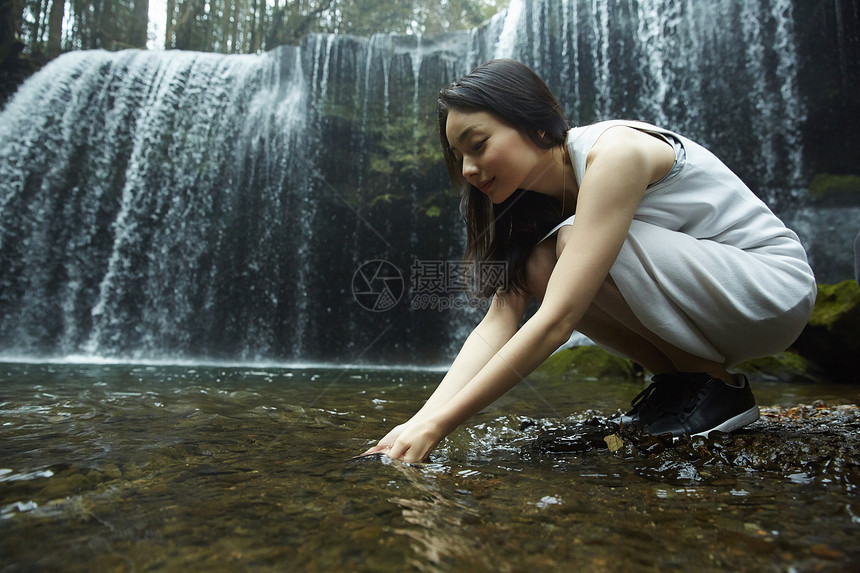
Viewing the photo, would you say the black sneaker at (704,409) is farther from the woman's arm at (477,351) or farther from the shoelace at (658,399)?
the woman's arm at (477,351)

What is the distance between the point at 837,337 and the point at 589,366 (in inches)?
72.8

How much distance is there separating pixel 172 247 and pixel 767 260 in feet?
27.8

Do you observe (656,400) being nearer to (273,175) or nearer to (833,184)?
(833,184)

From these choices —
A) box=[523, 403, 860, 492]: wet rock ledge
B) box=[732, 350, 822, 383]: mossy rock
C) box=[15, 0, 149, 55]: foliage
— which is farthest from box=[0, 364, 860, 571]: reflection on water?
box=[15, 0, 149, 55]: foliage

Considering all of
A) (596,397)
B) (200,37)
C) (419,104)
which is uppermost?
(200,37)

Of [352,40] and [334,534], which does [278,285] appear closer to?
[352,40]

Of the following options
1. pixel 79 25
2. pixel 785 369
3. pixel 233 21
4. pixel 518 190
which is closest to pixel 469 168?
pixel 518 190

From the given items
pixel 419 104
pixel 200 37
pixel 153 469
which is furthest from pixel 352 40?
pixel 153 469

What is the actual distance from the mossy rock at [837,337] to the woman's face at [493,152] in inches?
156

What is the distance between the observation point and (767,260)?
1.38 m

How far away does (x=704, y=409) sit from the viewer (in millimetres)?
1396

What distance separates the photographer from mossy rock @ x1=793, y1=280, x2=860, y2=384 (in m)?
4.13

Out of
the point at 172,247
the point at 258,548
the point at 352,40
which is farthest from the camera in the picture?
the point at 352,40

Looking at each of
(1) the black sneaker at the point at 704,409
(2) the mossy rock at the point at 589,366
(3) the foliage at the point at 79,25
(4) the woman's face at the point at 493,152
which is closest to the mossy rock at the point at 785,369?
(2) the mossy rock at the point at 589,366
